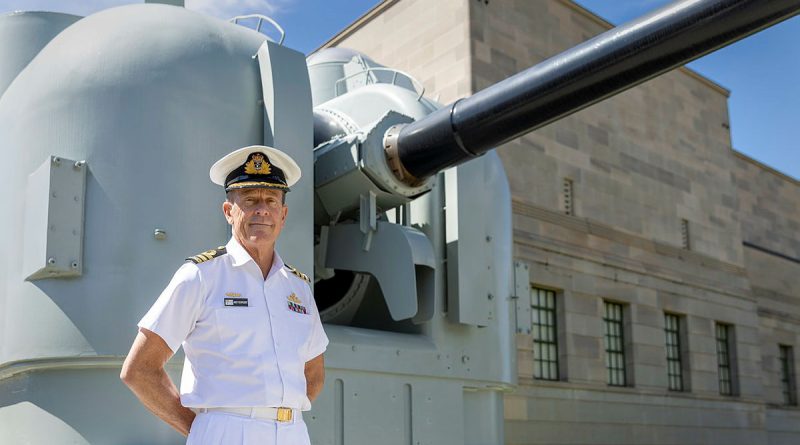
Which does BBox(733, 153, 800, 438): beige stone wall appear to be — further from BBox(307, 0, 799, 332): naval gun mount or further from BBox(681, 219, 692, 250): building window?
BBox(307, 0, 799, 332): naval gun mount

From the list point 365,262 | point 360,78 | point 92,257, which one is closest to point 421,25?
point 360,78

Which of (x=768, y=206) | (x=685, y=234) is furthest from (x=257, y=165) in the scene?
(x=768, y=206)

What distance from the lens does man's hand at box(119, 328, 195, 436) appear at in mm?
2584

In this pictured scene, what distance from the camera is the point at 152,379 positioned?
2598 millimetres

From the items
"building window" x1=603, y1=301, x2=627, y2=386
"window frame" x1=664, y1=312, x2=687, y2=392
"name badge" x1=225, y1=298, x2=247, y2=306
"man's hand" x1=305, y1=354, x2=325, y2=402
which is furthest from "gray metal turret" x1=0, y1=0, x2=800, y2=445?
"window frame" x1=664, y1=312, x2=687, y2=392

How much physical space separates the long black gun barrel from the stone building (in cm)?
1019

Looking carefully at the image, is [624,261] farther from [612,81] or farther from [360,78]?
[612,81]

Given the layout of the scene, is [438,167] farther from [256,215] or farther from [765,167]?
[765,167]

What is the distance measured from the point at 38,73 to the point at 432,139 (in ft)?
6.43

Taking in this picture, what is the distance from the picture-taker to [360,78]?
23.9ft

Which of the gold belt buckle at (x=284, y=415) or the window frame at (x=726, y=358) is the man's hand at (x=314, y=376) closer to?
the gold belt buckle at (x=284, y=415)

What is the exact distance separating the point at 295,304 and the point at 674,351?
1803 cm

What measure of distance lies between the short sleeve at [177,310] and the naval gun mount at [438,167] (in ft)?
7.81

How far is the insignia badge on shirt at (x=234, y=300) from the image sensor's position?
267cm
